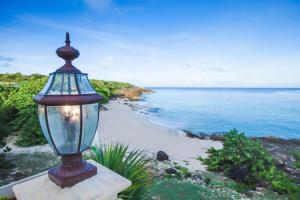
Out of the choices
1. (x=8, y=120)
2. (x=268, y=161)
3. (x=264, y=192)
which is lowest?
(x=264, y=192)

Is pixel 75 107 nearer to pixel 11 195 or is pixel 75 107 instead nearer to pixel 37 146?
pixel 11 195

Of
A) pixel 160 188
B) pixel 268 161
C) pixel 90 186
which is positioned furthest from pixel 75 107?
pixel 268 161

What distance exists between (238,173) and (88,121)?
5541 mm

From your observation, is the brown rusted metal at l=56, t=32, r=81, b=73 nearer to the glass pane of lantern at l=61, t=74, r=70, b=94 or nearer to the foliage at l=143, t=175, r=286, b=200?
the glass pane of lantern at l=61, t=74, r=70, b=94

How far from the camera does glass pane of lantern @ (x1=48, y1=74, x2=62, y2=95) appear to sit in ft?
4.49

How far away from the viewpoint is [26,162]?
5105 millimetres

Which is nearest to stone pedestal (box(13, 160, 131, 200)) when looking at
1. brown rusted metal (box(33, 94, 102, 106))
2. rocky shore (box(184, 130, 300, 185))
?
brown rusted metal (box(33, 94, 102, 106))

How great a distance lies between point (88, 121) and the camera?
147 cm

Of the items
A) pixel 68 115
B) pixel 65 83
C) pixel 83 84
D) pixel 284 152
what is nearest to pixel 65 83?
pixel 65 83

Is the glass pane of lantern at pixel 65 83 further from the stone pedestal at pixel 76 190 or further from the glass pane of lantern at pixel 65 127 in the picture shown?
the stone pedestal at pixel 76 190

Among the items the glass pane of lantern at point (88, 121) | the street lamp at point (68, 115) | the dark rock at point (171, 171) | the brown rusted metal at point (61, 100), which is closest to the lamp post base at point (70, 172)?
the street lamp at point (68, 115)

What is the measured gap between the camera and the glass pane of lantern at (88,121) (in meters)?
1.43

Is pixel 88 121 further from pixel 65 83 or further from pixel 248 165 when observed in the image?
Answer: pixel 248 165

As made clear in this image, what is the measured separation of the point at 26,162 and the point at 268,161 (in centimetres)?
720
